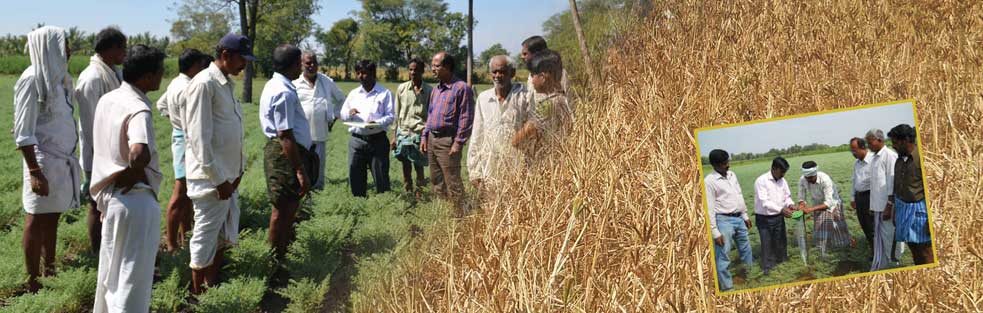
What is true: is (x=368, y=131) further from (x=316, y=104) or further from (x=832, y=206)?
(x=832, y=206)

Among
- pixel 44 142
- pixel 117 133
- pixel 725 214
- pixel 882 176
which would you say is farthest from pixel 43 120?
pixel 882 176

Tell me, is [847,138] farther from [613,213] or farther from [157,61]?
[157,61]

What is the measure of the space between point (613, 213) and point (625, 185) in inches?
11.5

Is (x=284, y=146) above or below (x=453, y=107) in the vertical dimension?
below

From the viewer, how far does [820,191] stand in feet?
6.00

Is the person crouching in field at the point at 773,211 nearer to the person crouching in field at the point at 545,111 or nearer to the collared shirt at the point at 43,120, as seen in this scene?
the person crouching in field at the point at 545,111

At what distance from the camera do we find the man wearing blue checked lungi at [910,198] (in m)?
1.78

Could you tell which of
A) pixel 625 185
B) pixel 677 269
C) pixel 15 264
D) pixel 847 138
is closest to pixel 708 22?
pixel 625 185

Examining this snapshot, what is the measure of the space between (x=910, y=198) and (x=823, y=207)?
201 millimetres

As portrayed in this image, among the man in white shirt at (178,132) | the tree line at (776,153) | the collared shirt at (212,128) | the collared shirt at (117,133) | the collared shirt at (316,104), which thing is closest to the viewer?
the tree line at (776,153)

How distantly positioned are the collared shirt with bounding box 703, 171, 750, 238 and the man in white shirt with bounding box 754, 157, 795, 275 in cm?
6

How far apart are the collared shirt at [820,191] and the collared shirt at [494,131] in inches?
97.7

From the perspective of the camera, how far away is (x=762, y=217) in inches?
72.2

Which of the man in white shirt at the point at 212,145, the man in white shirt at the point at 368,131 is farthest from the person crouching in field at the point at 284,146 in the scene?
the man in white shirt at the point at 368,131
